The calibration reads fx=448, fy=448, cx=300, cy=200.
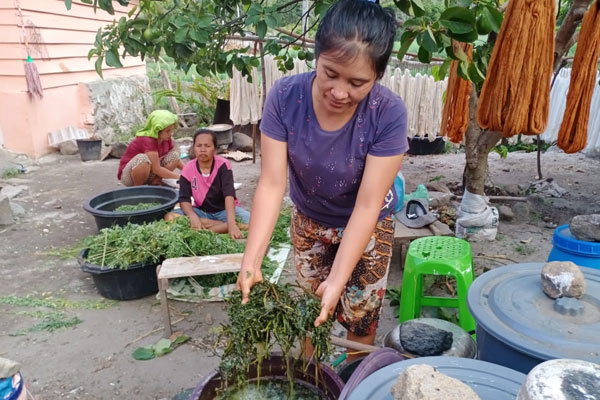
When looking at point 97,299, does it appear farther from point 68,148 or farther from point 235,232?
point 68,148

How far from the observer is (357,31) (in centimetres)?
133

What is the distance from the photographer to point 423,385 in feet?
3.20

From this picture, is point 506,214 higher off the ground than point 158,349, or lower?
higher

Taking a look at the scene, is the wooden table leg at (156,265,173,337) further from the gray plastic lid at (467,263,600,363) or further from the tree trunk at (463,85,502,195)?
the tree trunk at (463,85,502,195)

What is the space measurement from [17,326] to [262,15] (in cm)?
263

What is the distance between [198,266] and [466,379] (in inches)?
83.2

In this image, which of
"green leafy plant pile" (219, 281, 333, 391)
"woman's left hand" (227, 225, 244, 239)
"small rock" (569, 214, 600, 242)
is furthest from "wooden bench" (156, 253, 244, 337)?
"small rock" (569, 214, 600, 242)

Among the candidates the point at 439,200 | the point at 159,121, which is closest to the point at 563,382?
the point at 439,200

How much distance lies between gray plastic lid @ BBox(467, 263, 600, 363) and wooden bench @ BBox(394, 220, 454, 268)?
1.86 metres

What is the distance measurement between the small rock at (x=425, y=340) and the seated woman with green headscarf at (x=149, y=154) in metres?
3.74

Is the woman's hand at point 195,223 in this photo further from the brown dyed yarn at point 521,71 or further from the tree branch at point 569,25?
the tree branch at point 569,25

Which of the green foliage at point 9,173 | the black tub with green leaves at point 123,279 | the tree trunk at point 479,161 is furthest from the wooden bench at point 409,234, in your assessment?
the green foliage at point 9,173

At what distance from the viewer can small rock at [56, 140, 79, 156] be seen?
7613 mm

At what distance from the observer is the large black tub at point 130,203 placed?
3998 millimetres
